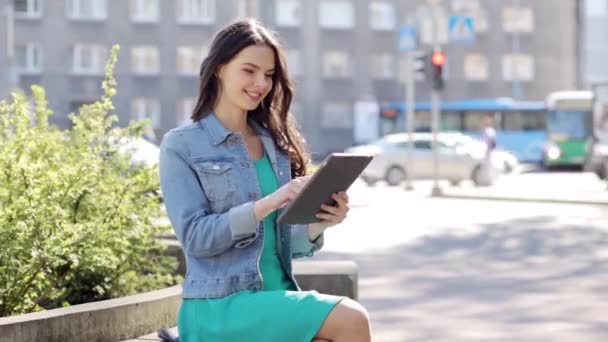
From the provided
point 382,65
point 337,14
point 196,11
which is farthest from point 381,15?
point 196,11

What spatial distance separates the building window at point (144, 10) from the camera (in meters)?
64.9

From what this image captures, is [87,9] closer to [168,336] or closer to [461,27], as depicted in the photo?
[461,27]

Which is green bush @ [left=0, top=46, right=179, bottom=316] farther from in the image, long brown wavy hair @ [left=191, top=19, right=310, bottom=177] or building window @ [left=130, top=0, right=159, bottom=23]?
building window @ [left=130, top=0, right=159, bottom=23]

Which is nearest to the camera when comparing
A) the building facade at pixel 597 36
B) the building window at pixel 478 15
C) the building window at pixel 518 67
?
the building window at pixel 478 15

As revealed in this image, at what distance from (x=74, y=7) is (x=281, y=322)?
205 feet

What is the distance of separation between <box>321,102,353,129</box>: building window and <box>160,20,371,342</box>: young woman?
63.3 meters

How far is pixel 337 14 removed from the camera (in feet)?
225

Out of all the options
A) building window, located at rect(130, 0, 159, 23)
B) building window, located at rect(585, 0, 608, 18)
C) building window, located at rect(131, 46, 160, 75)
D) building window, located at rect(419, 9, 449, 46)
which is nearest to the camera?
building window, located at rect(419, 9, 449, 46)

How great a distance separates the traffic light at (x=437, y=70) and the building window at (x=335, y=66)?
3810 cm

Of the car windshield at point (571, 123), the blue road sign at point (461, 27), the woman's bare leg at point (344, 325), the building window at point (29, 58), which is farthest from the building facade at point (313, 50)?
the woman's bare leg at point (344, 325)

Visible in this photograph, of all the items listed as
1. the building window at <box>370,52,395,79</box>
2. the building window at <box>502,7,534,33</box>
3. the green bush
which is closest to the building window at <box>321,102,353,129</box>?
the building window at <box>370,52,395,79</box>

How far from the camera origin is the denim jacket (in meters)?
3.72

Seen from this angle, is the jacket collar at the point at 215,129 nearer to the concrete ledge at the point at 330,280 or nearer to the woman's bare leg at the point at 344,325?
the woman's bare leg at the point at 344,325

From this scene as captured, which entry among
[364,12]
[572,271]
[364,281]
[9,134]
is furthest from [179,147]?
[364,12]
